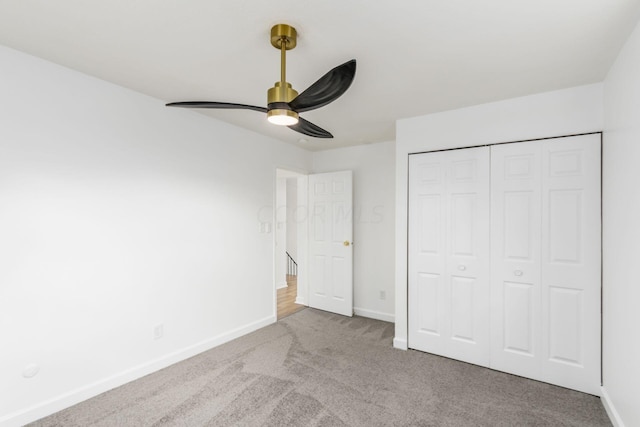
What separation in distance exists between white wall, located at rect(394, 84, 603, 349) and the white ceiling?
0.46 ft

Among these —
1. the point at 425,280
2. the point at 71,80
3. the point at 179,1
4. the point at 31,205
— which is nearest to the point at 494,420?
the point at 425,280

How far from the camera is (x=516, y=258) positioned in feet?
8.72

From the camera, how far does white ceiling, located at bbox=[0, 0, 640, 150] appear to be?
1.55m

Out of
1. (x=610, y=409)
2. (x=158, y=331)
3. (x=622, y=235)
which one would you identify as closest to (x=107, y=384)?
(x=158, y=331)

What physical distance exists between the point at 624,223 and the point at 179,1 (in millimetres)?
2827

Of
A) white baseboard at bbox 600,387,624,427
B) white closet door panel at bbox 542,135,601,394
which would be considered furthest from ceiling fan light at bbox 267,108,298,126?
white baseboard at bbox 600,387,624,427

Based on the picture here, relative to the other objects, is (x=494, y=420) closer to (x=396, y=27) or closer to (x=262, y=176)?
(x=396, y=27)

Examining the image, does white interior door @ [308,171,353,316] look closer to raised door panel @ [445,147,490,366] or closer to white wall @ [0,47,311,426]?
white wall @ [0,47,311,426]

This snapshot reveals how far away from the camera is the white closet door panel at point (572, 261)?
7.76 feet

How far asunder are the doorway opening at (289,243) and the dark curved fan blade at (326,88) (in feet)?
8.30

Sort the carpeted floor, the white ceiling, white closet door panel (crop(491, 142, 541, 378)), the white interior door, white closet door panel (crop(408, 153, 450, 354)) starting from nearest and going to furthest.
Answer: the white ceiling
the carpeted floor
white closet door panel (crop(491, 142, 541, 378))
white closet door panel (crop(408, 153, 450, 354))
the white interior door

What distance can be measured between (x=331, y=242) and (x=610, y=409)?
3148 mm

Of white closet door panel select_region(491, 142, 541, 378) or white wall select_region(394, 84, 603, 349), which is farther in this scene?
white closet door panel select_region(491, 142, 541, 378)

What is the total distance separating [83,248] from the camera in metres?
2.30
